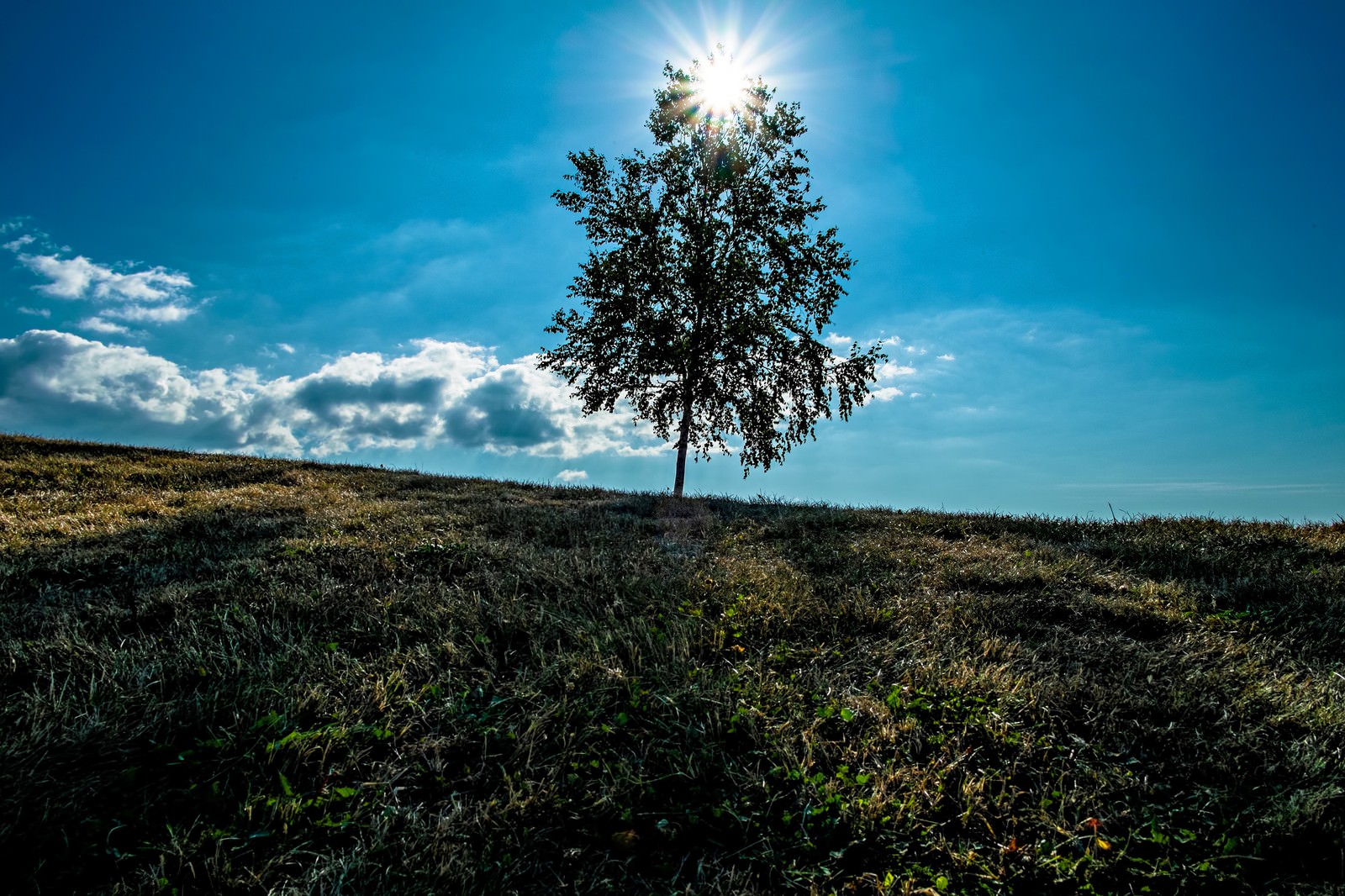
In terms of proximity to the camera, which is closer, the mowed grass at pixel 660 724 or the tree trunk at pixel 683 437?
the mowed grass at pixel 660 724

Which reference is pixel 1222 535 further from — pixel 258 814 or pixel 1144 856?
pixel 258 814

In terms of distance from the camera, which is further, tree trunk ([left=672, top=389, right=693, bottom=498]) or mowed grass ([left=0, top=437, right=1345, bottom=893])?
tree trunk ([left=672, top=389, right=693, bottom=498])

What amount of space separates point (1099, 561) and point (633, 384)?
16.2 metres

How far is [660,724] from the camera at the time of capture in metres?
4.92

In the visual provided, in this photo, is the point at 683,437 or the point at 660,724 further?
the point at 683,437

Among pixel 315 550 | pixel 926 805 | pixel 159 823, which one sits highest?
pixel 315 550

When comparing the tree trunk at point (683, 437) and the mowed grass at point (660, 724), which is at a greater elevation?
the tree trunk at point (683, 437)

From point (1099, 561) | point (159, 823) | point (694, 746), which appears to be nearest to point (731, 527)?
point (1099, 561)

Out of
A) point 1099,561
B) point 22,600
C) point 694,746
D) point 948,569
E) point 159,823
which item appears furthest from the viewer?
point 1099,561

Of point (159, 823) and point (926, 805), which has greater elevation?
point (926, 805)

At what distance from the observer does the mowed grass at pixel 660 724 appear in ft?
12.4

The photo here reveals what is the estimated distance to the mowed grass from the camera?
3.79 m

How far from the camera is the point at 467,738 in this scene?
4738 millimetres

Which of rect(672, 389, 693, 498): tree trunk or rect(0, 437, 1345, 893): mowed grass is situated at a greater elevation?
rect(672, 389, 693, 498): tree trunk
